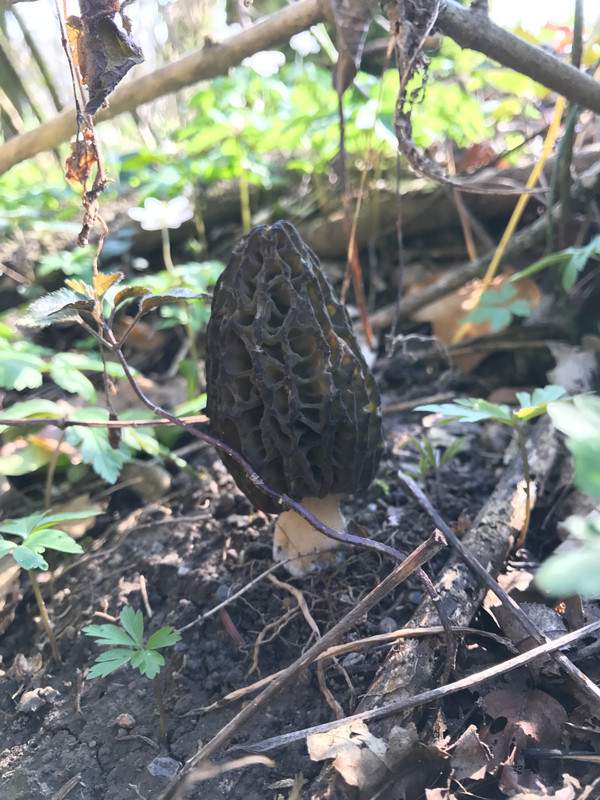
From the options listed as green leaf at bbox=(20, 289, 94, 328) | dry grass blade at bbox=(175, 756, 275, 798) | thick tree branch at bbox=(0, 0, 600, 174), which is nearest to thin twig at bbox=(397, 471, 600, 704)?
dry grass blade at bbox=(175, 756, 275, 798)

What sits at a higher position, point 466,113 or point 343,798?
point 466,113

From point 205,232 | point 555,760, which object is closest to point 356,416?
point 555,760

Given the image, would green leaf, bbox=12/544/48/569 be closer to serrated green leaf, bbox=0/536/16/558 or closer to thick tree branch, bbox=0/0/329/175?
serrated green leaf, bbox=0/536/16/558

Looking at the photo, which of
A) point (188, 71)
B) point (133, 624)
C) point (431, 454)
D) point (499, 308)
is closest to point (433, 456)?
point (431, 454)

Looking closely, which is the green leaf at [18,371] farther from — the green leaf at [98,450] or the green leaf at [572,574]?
the green leaf at [572,574]

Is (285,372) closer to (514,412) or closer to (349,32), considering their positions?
(514,412)

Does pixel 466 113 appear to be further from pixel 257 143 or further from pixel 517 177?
pixel 257 143

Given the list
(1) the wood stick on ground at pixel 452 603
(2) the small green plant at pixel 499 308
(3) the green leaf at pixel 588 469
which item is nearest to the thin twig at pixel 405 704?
(1) the wood stick on ground at pixel 452 603
